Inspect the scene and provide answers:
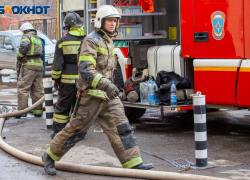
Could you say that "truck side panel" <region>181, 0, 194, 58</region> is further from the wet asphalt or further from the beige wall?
the beige wall

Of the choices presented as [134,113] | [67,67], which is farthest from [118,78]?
[67,67]

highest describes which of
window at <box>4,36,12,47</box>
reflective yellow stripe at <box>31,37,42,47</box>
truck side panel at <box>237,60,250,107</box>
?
window at <box>4,36,12,47</box>

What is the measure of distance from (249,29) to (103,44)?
232cm

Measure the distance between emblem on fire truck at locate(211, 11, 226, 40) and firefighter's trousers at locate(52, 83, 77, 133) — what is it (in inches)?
85.3

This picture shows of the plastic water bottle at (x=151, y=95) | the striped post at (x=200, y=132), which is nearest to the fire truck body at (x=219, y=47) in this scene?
the plastic water bottle at (x=151, y=95)

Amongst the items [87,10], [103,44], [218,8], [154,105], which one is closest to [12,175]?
[103,44]

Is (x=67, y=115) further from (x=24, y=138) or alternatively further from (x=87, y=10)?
(x=87, y=10)

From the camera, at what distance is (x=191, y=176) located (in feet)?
15.4

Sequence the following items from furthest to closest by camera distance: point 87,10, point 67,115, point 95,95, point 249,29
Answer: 1. point 87,10
2. point 67,115
3. point 249,29
4. point 95,95

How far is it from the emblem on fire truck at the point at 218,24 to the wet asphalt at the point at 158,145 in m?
1.50

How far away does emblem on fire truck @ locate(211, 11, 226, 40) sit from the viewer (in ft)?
22.0

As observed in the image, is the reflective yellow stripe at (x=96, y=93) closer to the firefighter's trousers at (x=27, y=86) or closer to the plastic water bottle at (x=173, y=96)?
the plastic water bottle at (x=173, y=96)

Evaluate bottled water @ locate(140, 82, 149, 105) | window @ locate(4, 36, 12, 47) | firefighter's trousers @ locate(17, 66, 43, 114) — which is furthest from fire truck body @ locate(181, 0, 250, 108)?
window @ locate(4, 36, 12, 47)

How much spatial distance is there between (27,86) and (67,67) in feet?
8.80
